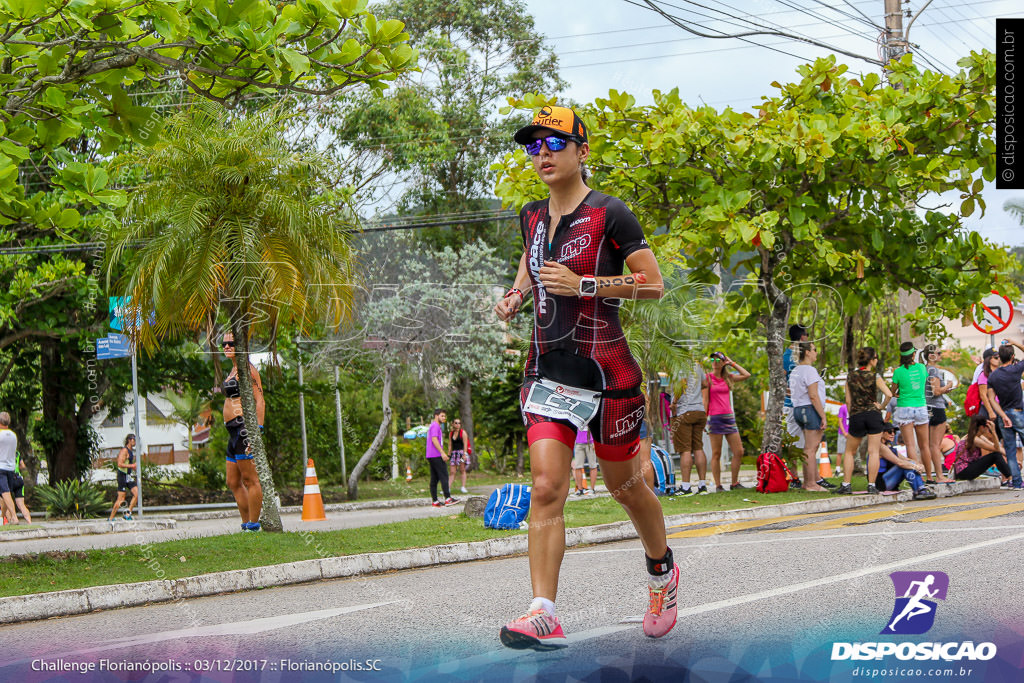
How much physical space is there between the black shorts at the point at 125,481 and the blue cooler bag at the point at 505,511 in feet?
37.7

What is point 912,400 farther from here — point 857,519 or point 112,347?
point 112,347

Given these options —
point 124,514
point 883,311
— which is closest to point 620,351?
point 124,514

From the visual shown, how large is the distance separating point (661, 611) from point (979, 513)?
696cm

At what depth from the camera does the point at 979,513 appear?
10.1 metres

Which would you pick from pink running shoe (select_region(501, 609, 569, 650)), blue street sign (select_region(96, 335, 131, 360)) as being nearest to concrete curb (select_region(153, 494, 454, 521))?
blue street sign (select_region(96, 335, 131, 360))

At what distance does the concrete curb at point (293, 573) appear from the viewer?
22.6 ft

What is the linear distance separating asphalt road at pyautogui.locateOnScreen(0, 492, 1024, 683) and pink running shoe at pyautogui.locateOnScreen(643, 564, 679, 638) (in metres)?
0.06

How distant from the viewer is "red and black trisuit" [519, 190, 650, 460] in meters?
4.18

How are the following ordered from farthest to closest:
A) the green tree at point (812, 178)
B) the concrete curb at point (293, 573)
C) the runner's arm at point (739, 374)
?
1. the runner's arm at point (739, 374)
2. the green tree at point (812, 178)
3. the concrete curb at point (293, 573)

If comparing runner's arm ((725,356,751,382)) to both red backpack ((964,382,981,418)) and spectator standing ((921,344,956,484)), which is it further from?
red backpack ((964,382,981,418))

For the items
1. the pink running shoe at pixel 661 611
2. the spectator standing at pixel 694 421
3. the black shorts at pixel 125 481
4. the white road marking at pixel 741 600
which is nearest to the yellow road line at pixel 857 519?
the white road marking at pixel 741 600

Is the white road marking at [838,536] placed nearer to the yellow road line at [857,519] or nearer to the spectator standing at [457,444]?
the yellow road line at [857,519]

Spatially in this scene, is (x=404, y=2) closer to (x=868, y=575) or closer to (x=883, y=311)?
(x=883, y=311)

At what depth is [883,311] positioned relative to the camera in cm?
2638
